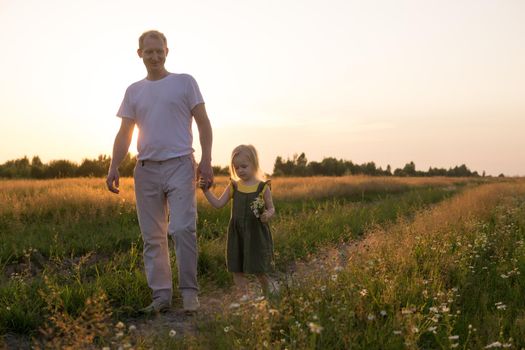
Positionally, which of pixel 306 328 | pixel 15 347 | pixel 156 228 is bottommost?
pixel 15 347

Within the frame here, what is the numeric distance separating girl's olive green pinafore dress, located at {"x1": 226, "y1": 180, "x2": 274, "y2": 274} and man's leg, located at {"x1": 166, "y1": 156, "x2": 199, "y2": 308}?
472 mm

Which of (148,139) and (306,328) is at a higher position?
(148,139)

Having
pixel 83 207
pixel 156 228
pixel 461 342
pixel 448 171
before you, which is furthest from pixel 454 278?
pixel 448 171

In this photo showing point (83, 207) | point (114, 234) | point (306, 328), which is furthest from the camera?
point (83, 207)

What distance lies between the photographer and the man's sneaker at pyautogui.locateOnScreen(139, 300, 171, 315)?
498 cm

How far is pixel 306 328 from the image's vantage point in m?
3.65

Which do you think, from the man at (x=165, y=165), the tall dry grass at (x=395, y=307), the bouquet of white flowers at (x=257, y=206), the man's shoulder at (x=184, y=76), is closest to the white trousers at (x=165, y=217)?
the man at (x=165, y=165)

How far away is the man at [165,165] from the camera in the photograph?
5.05 metres

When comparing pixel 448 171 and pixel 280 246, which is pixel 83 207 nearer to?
pixel 280 246

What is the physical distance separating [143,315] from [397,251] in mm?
2749

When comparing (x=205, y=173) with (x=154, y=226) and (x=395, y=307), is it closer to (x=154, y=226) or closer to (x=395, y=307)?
(x=154, y=226)

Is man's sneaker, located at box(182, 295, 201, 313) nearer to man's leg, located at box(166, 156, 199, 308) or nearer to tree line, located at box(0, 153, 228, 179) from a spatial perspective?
man's leg, located at box(166, 156, 199, 308)

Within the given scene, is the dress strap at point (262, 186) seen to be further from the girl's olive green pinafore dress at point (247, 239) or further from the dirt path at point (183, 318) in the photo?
the dirt path at point (183, 318)

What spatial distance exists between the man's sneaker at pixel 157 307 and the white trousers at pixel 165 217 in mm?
59
